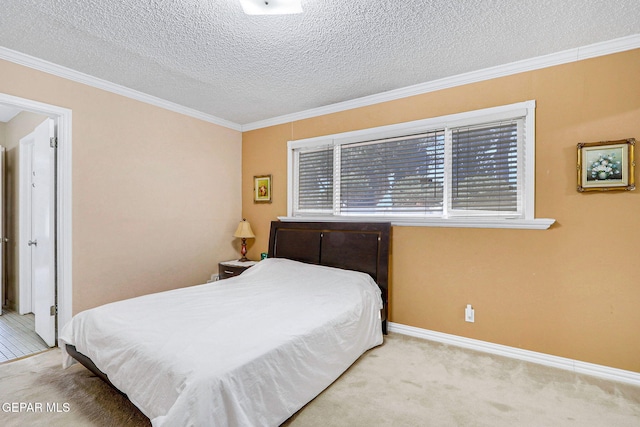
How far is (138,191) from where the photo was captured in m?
3.29

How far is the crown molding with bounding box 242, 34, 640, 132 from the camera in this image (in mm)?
2254

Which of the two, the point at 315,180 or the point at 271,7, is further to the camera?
the point at 315,180

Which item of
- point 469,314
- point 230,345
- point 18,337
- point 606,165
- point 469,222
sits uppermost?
point 606,165

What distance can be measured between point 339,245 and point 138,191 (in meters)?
2.15

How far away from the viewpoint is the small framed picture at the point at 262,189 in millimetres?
4129

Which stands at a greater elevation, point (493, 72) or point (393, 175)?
point (493, 72)

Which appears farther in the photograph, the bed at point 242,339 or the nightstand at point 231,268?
the nightstand at point 231,268

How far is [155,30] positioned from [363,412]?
2790mm

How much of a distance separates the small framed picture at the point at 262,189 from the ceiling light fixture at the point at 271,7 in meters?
2.39

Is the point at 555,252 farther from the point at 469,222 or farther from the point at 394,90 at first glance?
the point at 394,90

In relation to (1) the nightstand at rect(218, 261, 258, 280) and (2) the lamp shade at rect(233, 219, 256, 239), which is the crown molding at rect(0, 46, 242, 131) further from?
(1) the nightstand at rect(218, 261, 258, 280)

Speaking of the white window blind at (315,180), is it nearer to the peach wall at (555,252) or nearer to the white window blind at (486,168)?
the peach wall at (555,252)

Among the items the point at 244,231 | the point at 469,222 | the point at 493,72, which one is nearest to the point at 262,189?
the point at 244,231

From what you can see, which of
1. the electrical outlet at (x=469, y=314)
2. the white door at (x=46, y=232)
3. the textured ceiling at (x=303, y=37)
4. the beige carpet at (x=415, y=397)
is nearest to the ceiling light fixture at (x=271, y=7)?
the textured ceiling at (x=303, y=37)
